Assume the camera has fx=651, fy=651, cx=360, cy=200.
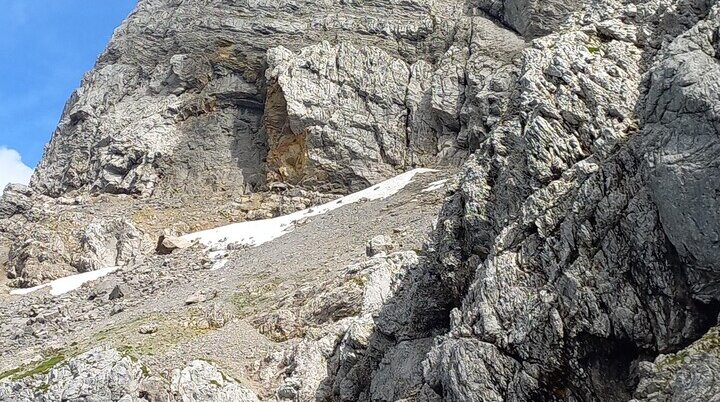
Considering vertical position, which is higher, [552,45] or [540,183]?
[552,45]

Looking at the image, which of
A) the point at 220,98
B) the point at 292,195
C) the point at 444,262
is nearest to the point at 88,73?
the point at 220,98

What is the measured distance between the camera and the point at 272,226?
53.5 metres

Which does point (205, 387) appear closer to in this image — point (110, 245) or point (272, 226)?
point (272, 226)

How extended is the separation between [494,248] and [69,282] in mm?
38711

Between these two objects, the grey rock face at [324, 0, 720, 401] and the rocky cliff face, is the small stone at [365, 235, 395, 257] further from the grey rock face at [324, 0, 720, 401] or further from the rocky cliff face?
the grey rock face at [324, 0, 720, 401]

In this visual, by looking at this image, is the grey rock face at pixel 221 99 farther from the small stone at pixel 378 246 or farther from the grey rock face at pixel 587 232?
the grey rock face at pixel 587 232

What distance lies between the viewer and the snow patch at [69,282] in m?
47.0

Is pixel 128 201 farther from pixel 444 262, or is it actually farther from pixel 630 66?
pixel 630 66

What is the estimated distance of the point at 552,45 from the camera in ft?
76.5

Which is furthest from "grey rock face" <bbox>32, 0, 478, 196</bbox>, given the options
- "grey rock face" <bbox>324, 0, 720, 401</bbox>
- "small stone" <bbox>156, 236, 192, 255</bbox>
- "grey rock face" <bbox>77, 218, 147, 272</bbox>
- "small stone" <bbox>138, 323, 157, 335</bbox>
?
"grey rock face" <bbox>324, 0, 720, 401</bbox>

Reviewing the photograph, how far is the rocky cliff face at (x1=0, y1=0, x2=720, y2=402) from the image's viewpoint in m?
14.2

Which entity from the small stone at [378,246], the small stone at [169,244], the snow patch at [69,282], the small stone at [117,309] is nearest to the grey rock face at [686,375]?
the small stone at [378,246]

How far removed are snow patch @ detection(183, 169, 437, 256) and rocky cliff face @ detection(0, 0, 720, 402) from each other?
109 inches

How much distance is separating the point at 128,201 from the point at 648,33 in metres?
54.1
